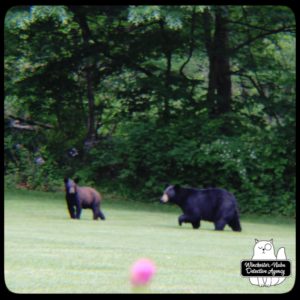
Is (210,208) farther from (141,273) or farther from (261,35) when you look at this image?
(141,273)

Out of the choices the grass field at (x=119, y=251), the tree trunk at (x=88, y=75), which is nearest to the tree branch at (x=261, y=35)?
the tree trunk at (x=88, y=75)

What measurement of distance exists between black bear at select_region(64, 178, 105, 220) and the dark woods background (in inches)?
217

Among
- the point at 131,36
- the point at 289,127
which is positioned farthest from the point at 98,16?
the point at 289,127

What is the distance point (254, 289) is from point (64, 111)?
2098cm

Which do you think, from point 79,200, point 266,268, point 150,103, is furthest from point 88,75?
point 266,268

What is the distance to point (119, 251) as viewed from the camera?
31.3ft

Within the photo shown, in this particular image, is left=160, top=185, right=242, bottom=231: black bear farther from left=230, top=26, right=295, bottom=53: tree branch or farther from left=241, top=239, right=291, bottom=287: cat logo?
left=241, top=239, right=291, bottom=287: cat logo

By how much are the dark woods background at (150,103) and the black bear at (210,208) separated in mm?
5754

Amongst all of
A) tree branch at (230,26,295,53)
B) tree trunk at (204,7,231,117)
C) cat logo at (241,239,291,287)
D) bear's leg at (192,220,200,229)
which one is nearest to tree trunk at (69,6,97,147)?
tree trunk at (204,7,231,117)

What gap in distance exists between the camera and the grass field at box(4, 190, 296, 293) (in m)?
6.01

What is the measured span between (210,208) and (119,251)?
647 cm

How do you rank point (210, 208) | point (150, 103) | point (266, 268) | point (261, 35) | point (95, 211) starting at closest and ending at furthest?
point (266, 268), point (210, 208), point (95, 211), point (150, 103), point (261, 35)

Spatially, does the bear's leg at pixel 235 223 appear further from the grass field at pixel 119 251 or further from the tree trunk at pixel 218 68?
the tree trunk at pixel 218 68

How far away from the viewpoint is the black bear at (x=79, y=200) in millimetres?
16953
